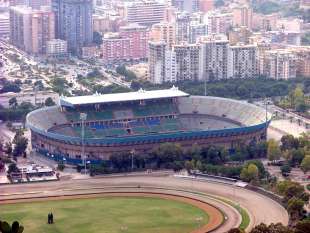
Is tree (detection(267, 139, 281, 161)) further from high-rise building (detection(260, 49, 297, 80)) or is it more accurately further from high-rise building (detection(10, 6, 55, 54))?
high-rise building (detection(10, 6, 55, 54))

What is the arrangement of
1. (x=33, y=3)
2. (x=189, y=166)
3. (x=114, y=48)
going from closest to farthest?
(x=189, y=166) < (x=114, y=48) < (x=33, y=3)

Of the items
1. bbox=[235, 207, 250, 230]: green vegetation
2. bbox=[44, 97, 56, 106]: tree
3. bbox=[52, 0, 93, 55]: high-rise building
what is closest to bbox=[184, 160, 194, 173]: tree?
bbox=[235, 207, 250, 230]: green vegetation

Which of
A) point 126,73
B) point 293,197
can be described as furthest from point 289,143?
point 126,73

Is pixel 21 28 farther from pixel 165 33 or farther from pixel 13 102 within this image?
pixel 13 102

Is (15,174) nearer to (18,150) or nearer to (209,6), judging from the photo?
(18,150)

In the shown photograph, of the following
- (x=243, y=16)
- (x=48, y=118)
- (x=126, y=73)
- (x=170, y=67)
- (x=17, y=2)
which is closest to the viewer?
(x=48, y=118)

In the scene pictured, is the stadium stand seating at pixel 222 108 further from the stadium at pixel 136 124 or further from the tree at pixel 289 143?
the tree at pixel 289 143

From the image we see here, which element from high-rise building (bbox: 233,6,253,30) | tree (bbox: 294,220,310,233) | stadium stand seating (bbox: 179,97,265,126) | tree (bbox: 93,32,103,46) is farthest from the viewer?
high-rise building (bbox: 233,6,253,30)
